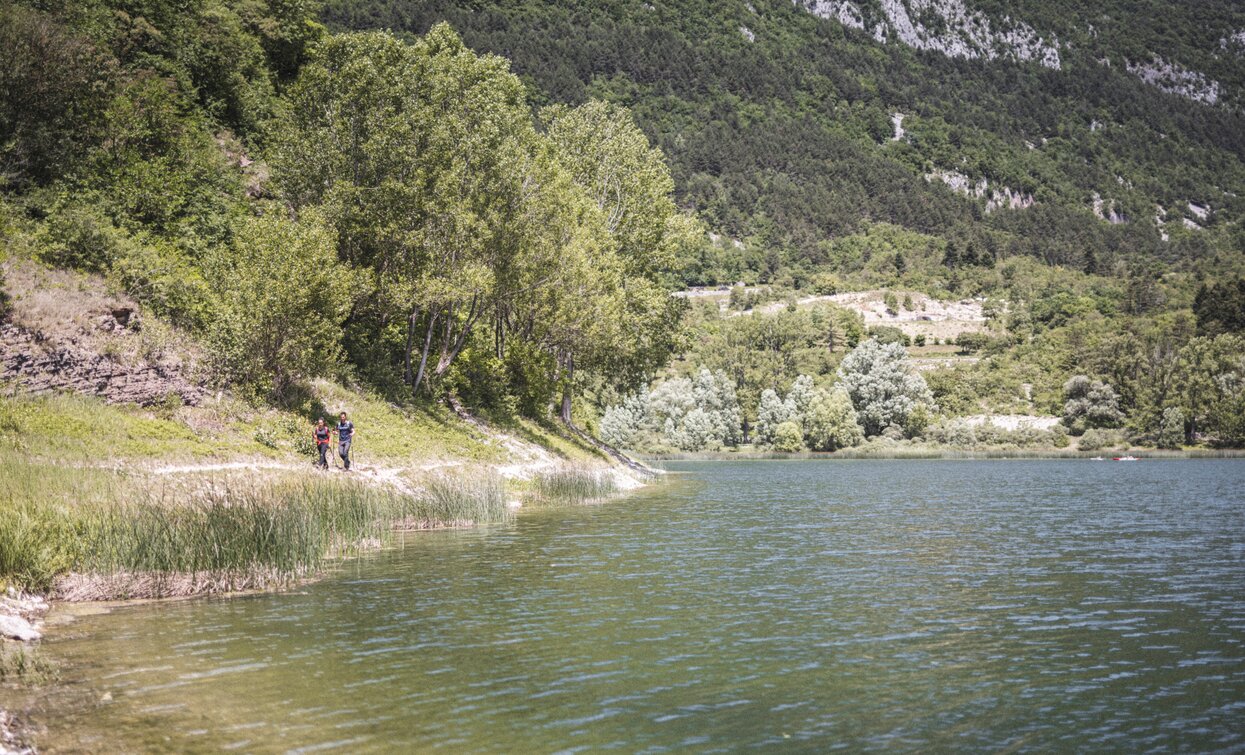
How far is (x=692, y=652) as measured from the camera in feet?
53.2

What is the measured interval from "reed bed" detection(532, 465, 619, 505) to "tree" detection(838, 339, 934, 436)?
318 ft

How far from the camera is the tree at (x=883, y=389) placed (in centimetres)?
13875

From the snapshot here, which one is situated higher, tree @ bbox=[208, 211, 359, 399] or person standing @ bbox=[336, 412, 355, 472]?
tree @ bbox=[208, 211, 359, 399]

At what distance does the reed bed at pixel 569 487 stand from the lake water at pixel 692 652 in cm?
1445

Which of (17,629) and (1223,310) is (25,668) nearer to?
(17,629)

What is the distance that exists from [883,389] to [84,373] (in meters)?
121

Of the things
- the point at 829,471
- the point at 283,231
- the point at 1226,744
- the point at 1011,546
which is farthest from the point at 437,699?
the point at 829,471

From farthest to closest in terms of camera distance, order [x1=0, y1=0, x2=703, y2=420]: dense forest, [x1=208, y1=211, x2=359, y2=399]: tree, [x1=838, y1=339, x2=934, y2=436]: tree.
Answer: [x1=838, y1=339, x2=934, y2=436]: tree, [x1=0, y1=0, x2=703, y2=420]: dense forest, [x1=208, y1=211, x2=359, y2=399]: tree

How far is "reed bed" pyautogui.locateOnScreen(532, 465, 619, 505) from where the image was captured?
4531cm

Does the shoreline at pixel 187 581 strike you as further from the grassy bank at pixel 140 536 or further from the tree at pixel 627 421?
the tree at pixel 627 421

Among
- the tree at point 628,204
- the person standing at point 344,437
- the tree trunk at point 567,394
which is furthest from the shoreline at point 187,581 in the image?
the tree at point 628,204

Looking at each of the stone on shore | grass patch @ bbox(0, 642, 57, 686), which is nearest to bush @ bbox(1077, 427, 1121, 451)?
the stone on shore

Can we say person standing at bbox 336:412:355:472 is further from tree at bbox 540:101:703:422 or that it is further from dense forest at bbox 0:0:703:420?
tree at bbox 540:101:703:422

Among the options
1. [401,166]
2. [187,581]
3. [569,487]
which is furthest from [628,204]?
[187,581]
